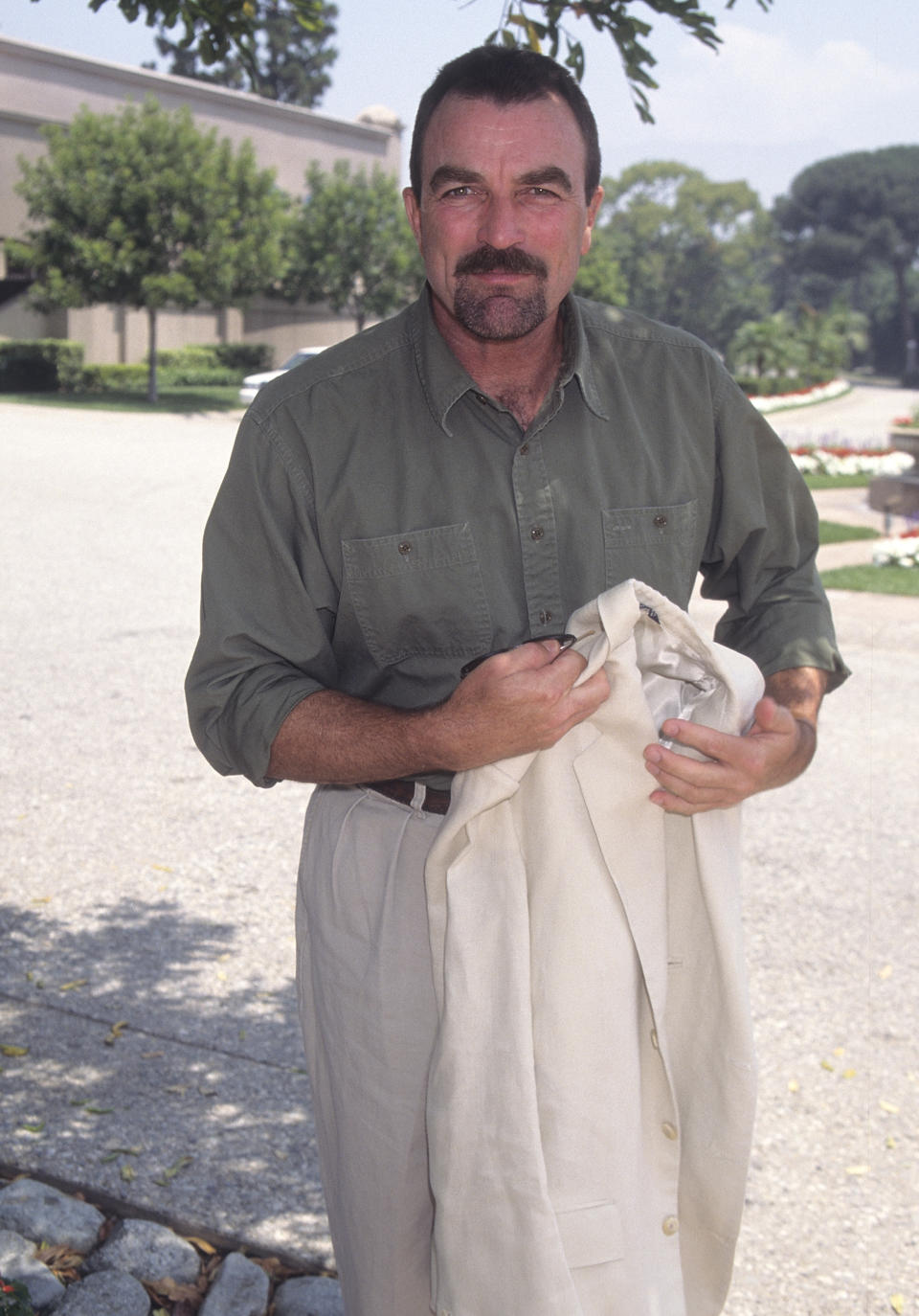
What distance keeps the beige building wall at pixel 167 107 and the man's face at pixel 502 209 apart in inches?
1211

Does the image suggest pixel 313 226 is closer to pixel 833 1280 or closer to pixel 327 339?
pixel 327 339

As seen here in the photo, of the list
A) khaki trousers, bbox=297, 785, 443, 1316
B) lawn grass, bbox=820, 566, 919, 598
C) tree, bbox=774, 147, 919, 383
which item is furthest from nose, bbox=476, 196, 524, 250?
tree, bbox=774, 147, 919, 383

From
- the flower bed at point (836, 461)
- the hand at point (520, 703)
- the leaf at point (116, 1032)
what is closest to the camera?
the hand at point (520, 703)

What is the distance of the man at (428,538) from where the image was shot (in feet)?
6.91

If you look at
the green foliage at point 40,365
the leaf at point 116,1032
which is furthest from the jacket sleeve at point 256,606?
the green foliage at point 40,365

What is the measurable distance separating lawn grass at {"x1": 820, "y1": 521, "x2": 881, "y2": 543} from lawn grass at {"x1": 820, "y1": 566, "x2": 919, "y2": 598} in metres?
1.97

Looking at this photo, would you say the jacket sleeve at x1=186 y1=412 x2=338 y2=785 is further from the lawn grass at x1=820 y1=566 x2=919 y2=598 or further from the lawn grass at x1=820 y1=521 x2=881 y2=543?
the lawn grass at x1=820 y1=521 x2=881 y2=543

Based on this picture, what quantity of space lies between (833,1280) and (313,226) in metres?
36.4

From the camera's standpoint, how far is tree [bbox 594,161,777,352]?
85938 mm

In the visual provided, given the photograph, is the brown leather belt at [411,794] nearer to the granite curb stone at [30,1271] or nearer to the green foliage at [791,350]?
the granite curb stone at [30,1271]

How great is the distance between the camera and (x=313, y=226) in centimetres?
3697

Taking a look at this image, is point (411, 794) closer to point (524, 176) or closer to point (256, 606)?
point (256, 606)

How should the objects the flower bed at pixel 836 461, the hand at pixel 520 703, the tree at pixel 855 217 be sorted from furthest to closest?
the tree at pixel 855 217
the flower bed at pixel 836 461
the hand at pixel 520 703

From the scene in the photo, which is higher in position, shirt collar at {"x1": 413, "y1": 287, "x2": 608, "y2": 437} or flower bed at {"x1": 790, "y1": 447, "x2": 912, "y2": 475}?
shirt collar at {"x1": 413, "y1": 287, "x2": 608, "y2": 437}
